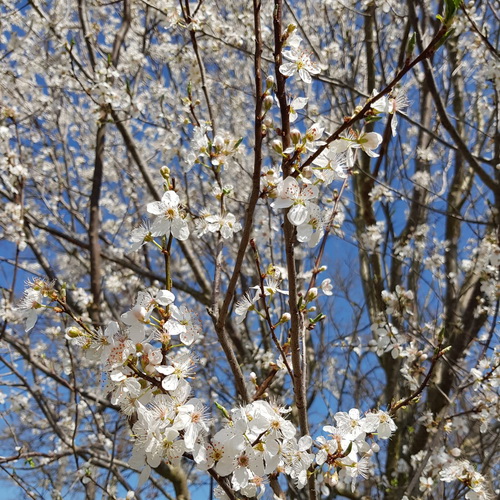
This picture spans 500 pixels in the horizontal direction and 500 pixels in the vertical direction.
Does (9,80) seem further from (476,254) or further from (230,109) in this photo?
(476,254)

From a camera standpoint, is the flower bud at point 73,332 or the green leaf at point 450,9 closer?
the green leaf at point 450,9

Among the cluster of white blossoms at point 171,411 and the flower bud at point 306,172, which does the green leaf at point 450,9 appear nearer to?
the flower bud at point 306,172

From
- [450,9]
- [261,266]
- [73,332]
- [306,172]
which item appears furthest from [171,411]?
[261,266]

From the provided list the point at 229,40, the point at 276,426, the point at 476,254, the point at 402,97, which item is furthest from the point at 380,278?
the point at 276,426

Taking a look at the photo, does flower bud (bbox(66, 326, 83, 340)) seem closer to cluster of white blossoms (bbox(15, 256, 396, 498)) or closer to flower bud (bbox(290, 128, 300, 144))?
cluster of white blossoms (bbox(15, 256, 396, 498))

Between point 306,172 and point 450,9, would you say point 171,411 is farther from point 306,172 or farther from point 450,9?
point 450,9

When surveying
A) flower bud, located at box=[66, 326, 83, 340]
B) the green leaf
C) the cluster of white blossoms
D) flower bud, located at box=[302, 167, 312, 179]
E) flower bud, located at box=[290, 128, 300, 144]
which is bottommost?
the cluster of white blossoms

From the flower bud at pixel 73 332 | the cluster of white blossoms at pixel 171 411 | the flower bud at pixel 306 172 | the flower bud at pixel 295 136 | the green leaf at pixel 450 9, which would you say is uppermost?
the green leaf at pixel 450 9

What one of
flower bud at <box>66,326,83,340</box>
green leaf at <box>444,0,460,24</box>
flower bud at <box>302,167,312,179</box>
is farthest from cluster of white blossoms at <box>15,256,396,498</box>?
green leaf at <box>444,0,460,24</box>

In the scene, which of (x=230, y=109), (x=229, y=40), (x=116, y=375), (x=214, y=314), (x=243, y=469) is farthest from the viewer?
(x=230, y=109)

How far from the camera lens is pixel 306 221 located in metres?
1.27

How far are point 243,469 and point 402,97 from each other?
3.95ft

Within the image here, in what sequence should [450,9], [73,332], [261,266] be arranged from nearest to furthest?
1. [450,9]
2. [73,332]
3. [261,266]

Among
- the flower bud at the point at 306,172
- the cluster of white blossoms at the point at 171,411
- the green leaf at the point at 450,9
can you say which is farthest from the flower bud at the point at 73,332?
the green leaf at the point at 450,9
